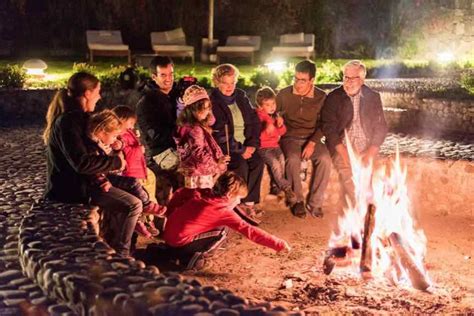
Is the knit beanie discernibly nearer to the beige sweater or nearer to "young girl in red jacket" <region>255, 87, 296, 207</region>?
"young girl in red jacket" <region>255, 87, 296, 207</region>

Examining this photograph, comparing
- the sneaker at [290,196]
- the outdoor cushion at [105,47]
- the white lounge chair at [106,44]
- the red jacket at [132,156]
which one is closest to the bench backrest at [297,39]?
the white lounge chair at [106,44]

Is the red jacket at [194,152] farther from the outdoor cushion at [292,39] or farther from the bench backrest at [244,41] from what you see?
the outdoor cushion at [292,39]

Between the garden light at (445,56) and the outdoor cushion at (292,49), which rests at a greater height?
the outdoor cushion at (292,49)

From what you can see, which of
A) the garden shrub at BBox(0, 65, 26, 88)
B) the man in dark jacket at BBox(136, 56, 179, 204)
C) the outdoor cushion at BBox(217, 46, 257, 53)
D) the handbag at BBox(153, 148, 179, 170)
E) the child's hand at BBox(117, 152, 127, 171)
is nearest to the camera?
the child's hand at BBox(117, 152, 127, 171)

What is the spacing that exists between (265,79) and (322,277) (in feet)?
24.7

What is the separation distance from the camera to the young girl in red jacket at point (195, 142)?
704 centimetres

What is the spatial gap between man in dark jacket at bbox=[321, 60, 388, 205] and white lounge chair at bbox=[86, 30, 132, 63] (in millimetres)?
12312

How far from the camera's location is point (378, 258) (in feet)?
21.5

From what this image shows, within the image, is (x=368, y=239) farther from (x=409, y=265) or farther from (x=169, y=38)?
(x=169, y=38)

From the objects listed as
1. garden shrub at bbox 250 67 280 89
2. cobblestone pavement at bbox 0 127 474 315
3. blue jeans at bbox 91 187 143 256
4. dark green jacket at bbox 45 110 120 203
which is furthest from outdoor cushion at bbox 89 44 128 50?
dark green jacket at bbox 45 110 120 203

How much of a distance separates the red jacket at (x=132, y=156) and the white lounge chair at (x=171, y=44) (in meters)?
13.3

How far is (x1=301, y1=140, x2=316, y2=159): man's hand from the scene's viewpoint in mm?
8141

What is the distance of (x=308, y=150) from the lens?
814 cm

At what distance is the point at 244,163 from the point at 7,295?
3856 millimetres
